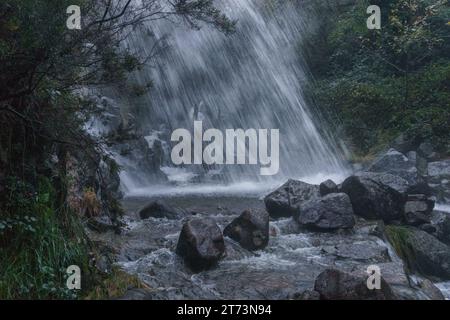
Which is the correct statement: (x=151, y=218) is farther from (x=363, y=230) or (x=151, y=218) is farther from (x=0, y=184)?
(x=0, y=184)

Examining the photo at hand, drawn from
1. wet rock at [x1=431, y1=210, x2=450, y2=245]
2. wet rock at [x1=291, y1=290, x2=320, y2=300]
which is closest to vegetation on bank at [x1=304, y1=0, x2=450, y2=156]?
wet rock at [x1=431, y1=210, x2=450, y2=245]

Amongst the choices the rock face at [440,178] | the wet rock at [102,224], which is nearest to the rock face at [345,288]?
the wet rock at [102,224]

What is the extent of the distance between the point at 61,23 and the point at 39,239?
243 centimetres

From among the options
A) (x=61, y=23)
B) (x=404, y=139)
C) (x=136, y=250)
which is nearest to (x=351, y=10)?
(x=404, y=139)

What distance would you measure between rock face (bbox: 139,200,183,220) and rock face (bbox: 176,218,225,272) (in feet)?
9.96

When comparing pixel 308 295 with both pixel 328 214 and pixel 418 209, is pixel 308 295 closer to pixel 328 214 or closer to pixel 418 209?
pixel 328 214

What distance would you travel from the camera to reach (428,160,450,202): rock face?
12305 millimetres

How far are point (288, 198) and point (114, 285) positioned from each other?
6.30 m

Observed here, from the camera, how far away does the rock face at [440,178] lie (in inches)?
484

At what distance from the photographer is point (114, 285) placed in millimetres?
5371

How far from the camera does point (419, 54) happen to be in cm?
1878

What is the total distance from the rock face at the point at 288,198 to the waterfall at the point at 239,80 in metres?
7.67

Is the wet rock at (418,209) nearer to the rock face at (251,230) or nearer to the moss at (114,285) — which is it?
the rock face at (251,230)

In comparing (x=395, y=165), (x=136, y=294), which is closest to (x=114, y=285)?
(x=136, y=294)
